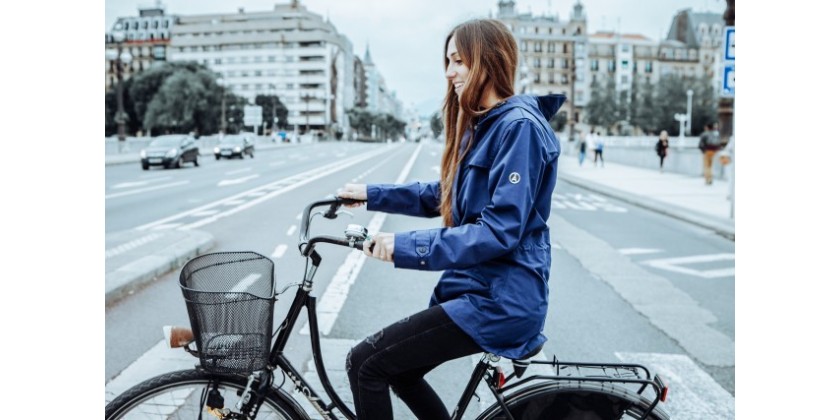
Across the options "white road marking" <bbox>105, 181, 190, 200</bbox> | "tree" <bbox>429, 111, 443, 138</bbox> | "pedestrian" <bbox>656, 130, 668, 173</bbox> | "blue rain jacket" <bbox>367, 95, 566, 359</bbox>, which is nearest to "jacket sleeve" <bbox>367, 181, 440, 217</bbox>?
"tree" <bbox>429, 111, 443, 138</bbox>

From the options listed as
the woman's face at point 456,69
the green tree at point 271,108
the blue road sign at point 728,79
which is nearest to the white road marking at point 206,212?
the blue road sign at point 728,79

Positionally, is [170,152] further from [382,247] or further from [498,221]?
[498,221]

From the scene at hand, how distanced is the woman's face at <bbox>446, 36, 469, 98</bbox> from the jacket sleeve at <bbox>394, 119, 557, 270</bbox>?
0.29m

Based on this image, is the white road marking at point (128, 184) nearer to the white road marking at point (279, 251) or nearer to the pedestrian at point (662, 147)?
the white road marking at point (279, 251)

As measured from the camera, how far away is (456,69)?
7.18ft

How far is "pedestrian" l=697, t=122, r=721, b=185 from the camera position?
2125 cm

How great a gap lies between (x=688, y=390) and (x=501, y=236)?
273 centimetres

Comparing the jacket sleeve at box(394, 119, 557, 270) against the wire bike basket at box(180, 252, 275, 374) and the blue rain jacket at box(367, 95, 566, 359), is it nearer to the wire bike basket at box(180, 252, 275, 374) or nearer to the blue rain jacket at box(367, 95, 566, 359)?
the blue rain jacket at box(367, 95, 566, 359)

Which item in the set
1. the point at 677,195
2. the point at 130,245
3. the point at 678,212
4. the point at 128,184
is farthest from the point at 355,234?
the point at 128,184
